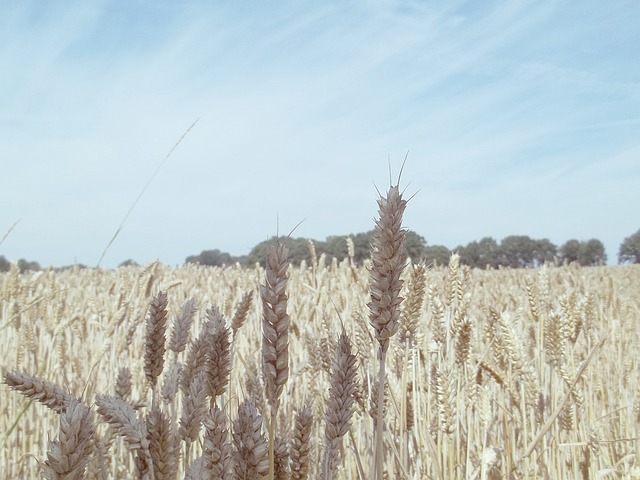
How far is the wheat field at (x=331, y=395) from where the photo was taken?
3.06 feet

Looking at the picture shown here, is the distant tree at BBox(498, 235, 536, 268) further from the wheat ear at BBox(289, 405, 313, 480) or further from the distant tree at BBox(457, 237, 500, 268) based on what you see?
the wheat ear at BBox(289, 405, 313, 480)

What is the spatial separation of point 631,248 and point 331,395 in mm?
79726

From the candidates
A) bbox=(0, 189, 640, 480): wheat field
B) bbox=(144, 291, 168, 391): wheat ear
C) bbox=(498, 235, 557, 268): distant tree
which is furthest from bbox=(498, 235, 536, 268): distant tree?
bbox=(144, 291, 168, 391): wheat ear

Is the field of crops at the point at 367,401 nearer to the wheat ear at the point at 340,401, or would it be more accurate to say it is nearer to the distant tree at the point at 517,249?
the wheat ear at the point at 340,401

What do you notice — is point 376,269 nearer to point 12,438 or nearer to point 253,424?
point 253,424

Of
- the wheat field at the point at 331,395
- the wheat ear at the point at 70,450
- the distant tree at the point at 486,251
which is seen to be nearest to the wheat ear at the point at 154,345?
the wheat field at the point at 331,395

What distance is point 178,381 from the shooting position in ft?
5.34

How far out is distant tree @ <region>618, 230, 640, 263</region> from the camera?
2741 inches

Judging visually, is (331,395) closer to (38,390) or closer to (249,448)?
(249,448)

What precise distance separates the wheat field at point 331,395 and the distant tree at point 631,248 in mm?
72493

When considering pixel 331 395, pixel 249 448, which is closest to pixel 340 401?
pixel 331 395

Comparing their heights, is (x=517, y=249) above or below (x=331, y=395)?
above

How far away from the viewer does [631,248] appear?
71.5 meters

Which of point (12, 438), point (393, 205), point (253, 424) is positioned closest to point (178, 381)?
point (253, 424)
